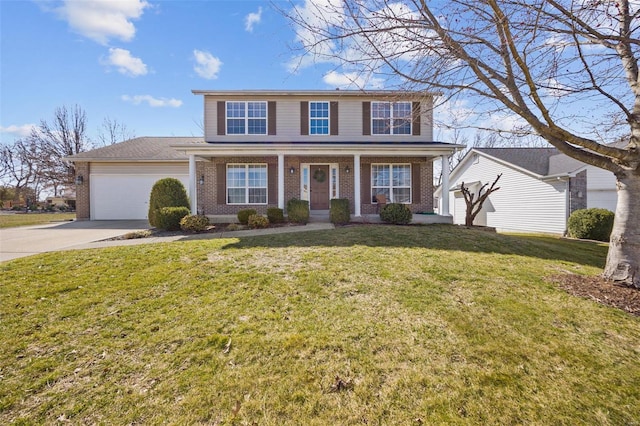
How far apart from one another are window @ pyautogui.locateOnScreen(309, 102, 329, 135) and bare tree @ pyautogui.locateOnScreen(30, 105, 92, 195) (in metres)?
26.7

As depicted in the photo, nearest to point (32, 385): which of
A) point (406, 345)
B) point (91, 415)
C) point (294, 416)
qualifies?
point (91, 415)

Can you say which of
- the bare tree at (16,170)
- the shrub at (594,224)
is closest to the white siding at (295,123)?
the shrub at (594,224)

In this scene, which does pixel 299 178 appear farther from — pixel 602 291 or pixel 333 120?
pixel 602 291

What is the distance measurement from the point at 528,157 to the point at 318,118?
41.5 ft

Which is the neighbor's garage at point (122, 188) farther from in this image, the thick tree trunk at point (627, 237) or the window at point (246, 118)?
the thick tree trunk at point (627, 237)

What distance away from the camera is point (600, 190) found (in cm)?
1238

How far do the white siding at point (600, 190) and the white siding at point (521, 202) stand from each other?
1.01 metres

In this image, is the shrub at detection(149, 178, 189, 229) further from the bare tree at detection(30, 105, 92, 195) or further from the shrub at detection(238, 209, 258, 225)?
the bare tree at detection(30, 105, 92, 195)

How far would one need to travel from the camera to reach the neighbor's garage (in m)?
15.2

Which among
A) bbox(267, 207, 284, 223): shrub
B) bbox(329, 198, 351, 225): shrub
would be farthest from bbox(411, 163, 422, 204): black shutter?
bbox(267, 207, 284, 223): shrub

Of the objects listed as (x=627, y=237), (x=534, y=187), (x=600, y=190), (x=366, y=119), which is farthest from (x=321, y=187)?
(x=600, y=190)

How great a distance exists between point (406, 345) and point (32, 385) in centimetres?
343

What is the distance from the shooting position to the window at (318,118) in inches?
518

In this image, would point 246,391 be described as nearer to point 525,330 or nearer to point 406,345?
point 406,345
